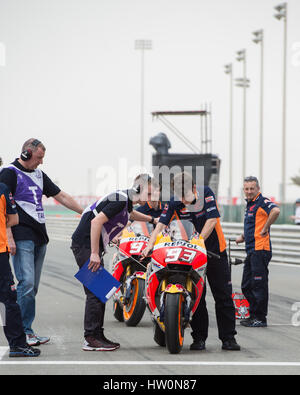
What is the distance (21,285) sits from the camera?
24.5 ft

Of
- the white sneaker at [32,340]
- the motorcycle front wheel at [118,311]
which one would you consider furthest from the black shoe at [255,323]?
the white sneaker at [32,340]

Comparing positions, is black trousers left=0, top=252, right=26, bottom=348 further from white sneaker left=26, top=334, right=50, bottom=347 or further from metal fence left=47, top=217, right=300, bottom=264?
metal fence left=47, top=217, right=300, bottom=264

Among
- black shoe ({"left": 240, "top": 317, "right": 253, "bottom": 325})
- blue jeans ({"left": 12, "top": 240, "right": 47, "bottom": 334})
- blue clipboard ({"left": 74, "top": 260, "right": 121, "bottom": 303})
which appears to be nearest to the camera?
blue clipboard ({"left": 74, "top": 260, "right": 121, "bottom": 303})

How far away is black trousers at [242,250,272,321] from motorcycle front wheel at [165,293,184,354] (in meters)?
2.24

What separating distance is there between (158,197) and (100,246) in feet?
6.37

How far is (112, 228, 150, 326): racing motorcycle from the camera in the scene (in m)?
8.84

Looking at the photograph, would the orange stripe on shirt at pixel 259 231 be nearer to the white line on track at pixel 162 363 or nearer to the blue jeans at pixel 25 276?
the white line on track at pixel 162 363

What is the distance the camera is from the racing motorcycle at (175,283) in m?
6.95

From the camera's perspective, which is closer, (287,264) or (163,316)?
(163,316)

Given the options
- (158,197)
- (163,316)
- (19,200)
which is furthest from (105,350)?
(158,197)

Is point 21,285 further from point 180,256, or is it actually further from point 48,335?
point 180,256

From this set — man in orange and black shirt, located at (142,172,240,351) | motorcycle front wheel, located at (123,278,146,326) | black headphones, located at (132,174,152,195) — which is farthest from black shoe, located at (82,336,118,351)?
motorcycle front wheel, located at (123,278,146,326)

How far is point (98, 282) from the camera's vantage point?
23.7 feet

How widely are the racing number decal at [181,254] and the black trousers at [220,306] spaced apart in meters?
0.57
